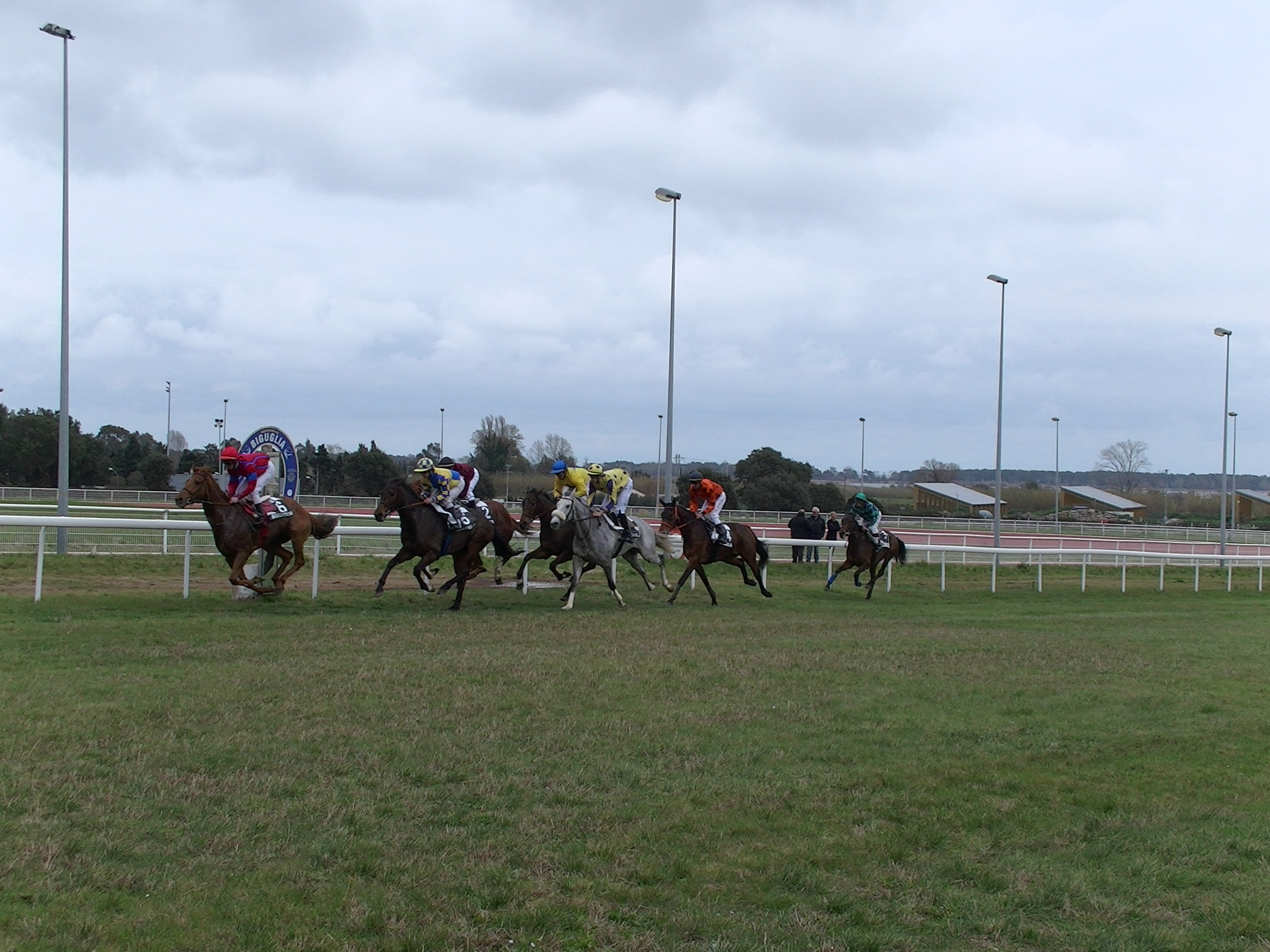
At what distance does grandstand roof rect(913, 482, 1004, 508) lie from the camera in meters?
70.9

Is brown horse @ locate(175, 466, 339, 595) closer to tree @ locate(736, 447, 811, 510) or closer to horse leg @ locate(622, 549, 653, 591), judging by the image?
horse leg @ locate(622, 549, 653, 591)

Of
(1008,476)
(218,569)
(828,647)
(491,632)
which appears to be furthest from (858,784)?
(1008,476)

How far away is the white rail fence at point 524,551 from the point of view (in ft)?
41.4

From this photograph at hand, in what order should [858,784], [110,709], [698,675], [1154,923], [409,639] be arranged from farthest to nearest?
[409,639]
[698,675]
[110,709]
[858,784]
[1154,923]

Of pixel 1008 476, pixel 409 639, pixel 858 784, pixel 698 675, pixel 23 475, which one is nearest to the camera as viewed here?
pixel 858 784

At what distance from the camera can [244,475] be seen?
13.0 meters

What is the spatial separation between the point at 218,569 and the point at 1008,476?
129 meters

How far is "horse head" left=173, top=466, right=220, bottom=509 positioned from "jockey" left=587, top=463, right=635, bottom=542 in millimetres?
5303

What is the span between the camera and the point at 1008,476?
13500 cm

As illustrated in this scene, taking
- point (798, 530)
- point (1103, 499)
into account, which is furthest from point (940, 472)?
point (798, 530)

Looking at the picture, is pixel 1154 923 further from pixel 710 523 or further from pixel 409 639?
pixel 710 523

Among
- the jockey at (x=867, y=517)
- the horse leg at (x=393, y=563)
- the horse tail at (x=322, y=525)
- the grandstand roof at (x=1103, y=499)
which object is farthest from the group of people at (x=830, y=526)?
the grandstand roof at (x=1103, y=499)

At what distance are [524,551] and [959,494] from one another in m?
60.8

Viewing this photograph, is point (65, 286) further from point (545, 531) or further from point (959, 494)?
point (959, 494)
